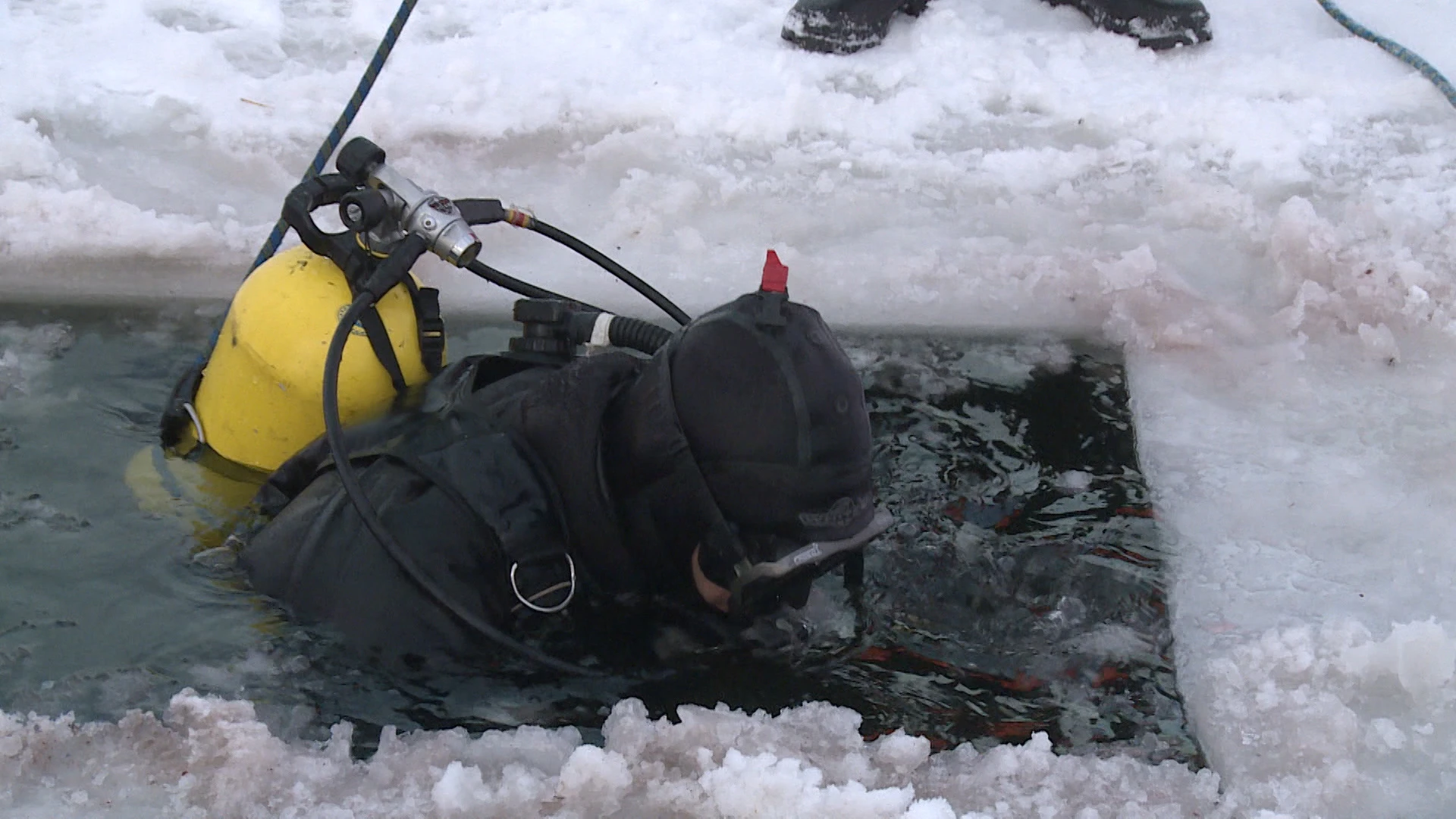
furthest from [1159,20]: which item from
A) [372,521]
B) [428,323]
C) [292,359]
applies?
[372,521]

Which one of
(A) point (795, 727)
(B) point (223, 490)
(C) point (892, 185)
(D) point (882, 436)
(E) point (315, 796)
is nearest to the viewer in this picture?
(E) point (315, 796)

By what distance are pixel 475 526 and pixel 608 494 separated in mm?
216

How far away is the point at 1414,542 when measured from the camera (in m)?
2.71

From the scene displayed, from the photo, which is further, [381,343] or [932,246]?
[932,246]

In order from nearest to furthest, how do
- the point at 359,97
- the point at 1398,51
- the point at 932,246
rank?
the point at 359,97 → the point at 932,246 → the point at 1398,51

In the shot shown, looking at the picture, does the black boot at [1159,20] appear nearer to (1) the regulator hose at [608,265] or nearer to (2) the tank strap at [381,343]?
(1) the regulator hose at [608,265]

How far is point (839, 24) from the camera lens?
4.29 metres

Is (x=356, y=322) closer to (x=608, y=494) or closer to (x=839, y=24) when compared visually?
(x=608, y=494)

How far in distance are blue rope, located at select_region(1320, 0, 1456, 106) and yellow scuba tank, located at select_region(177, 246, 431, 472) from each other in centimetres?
332

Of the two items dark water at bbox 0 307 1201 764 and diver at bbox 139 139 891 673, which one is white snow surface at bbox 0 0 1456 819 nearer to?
dark water at bbox 0 307 1201 764

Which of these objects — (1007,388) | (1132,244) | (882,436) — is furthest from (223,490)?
(1132,244)

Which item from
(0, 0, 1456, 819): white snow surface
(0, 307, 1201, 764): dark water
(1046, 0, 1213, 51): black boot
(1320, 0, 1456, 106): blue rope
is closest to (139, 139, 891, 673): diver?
(0, 307, 1201, 764): dark water

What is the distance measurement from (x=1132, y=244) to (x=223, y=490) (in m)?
2.39

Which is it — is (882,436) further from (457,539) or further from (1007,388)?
(457,539)
